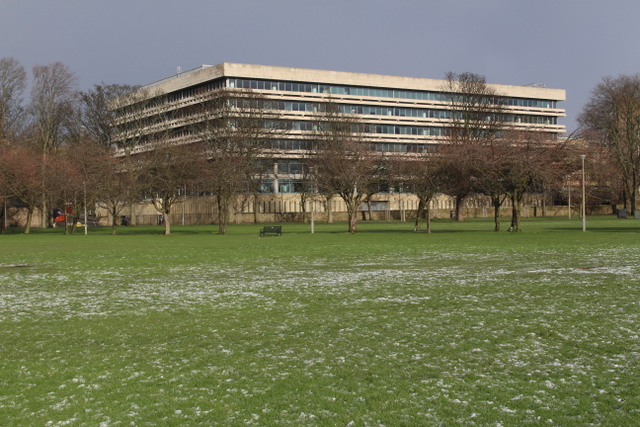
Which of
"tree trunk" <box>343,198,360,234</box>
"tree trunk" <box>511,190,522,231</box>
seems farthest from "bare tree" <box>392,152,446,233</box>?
"tree trunk" <box>511,190,522,231</box>

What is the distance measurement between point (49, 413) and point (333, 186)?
49391mm

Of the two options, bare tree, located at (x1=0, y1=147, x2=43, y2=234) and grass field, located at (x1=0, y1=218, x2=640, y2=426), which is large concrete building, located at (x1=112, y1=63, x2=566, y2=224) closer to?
bare tree, located at (x1=0, y1=147, x2=43, y2=234)

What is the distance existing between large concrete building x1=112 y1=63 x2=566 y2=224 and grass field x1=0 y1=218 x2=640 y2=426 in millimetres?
78601

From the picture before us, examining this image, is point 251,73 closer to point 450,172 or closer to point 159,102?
point 159,102

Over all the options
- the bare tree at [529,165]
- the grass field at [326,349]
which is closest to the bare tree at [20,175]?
the grass field at [326,349]

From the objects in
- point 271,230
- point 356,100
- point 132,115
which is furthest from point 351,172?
point 356,100

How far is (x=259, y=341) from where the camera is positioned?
10820mm

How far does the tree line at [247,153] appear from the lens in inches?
1980

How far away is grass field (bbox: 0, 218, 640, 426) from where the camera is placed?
7.18 metres

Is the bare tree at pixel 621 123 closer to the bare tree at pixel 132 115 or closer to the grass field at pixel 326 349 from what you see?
the bare tree at pixel 132 115

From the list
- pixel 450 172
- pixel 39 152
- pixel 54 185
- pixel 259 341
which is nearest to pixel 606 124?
pixel 450 172

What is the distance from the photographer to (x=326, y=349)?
10.1 m

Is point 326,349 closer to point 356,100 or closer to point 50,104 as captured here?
point 50,104

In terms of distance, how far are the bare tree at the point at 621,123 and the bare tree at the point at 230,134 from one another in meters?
40.3
